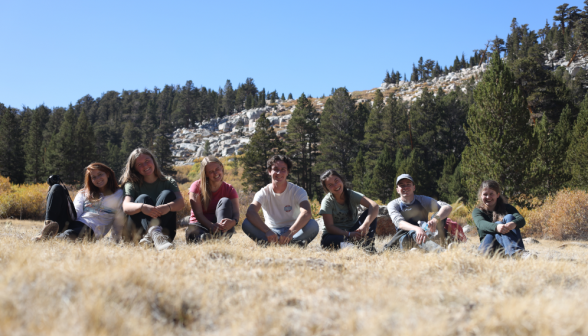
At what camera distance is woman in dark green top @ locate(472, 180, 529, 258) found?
403 centimetres

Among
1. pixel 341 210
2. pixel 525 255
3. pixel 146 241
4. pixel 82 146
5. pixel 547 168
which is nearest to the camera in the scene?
pixel 525 255

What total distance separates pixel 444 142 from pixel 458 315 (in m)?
37.9

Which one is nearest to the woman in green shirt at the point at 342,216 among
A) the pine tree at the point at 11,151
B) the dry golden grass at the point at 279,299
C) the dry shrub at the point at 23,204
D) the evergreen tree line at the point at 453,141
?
the dry golden grass at the point at 279,299

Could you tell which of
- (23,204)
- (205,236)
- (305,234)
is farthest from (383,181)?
(205,236)

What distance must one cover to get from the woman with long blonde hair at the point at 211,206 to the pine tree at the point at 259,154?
71.8ft

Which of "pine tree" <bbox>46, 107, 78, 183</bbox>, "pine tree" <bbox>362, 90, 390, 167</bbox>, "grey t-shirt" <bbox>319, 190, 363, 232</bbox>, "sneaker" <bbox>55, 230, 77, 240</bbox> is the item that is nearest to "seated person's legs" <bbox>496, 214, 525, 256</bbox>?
"grey t-shirt" <bbox>319, 190, 363, 232</bbox>

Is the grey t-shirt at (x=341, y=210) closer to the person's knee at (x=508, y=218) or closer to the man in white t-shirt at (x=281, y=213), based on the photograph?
the man in white t-shirt at (x=281, y=213)

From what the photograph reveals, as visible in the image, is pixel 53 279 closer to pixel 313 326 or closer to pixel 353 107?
pixel 313 326

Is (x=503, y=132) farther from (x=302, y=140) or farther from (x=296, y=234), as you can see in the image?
(x=302, y=140)

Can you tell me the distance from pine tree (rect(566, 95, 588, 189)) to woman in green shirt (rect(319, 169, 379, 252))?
1531 centimetres

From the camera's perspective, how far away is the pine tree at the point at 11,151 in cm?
3306

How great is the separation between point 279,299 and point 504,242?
3.28 m

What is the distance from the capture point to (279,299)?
2104mm

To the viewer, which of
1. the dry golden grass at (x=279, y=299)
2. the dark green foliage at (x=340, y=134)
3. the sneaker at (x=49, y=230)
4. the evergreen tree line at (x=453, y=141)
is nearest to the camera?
the dry golden grass at (x=279, y=299)
